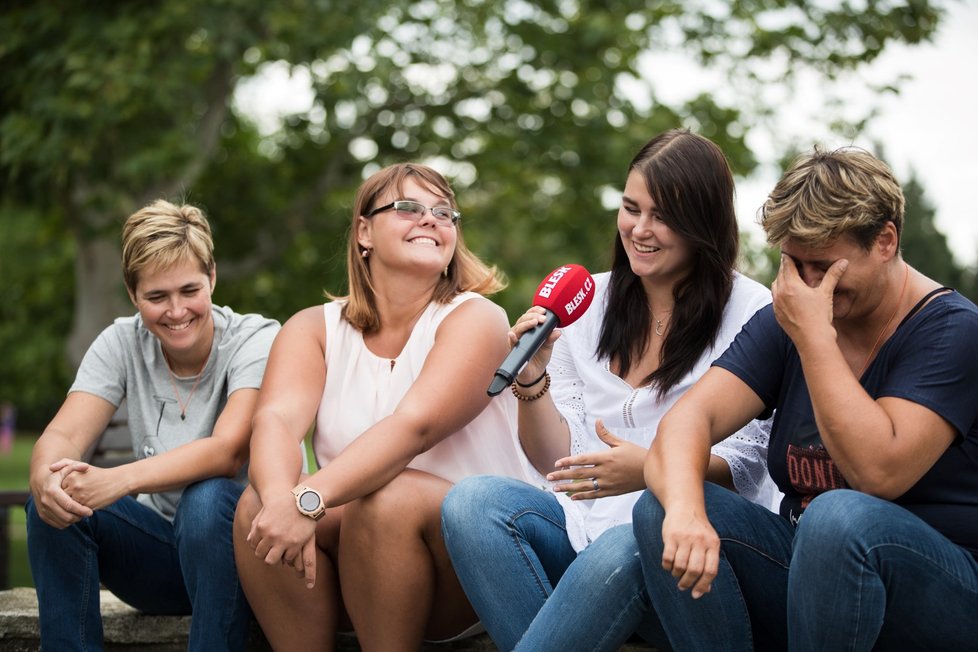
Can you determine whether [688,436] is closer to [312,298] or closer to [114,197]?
[114,197]

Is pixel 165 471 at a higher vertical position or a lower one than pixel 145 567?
higher

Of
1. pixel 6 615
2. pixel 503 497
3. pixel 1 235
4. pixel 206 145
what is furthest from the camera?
pixel 1 235

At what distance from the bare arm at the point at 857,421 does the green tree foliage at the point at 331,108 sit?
17.4 ft

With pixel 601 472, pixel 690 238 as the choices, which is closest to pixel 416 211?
pixel 690 238

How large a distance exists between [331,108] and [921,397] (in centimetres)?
749

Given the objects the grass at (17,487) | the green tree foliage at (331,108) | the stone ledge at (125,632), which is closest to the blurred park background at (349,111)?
the green tree foliage at (331,108)

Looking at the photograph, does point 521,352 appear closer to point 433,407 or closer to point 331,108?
point 433,407

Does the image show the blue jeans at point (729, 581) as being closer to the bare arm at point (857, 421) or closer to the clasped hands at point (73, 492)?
the bare arm at point (857, 421)

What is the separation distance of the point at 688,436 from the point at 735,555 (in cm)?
29

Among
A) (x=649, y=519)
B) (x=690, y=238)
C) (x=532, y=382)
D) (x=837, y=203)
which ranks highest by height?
(x=837, y=203)

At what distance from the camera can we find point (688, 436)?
2.66 meters

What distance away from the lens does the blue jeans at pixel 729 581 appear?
2561 mm

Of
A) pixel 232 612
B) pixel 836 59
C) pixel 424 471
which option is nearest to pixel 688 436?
pixel 424 471

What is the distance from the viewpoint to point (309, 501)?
115 inches
